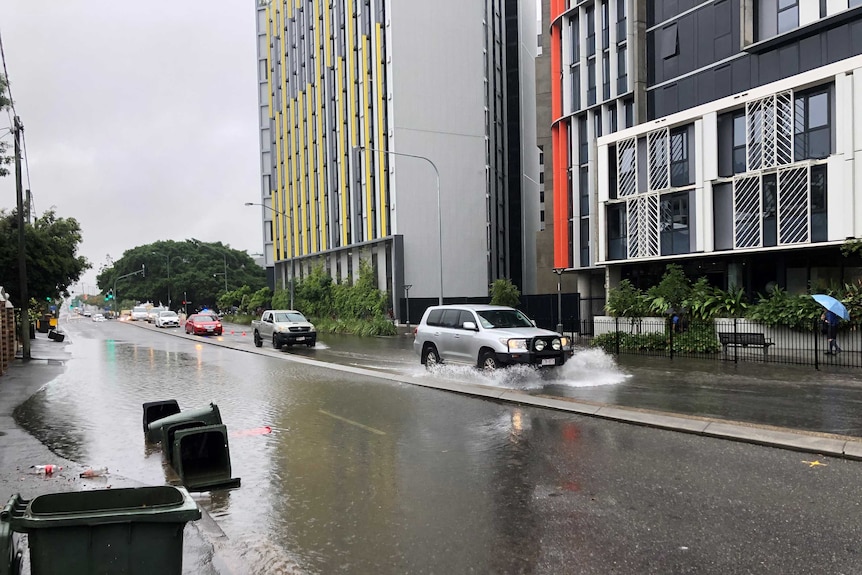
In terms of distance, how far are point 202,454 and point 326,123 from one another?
5016 centimetres

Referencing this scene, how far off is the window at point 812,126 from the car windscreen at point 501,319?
13557 mm

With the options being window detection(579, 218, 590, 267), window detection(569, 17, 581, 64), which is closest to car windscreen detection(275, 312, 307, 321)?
window detection(579, 218, 590, 267)

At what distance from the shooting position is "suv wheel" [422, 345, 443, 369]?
1596cm

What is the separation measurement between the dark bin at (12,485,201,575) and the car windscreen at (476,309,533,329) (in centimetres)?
1119

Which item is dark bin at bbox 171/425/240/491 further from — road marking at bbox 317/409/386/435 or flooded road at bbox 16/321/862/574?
road marking at bbox 317/409/386/435

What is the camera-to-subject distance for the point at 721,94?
26.6 metres

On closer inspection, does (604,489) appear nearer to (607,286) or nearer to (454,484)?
(454,484)

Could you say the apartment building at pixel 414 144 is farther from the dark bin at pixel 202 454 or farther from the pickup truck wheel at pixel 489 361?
the dark bin at pixel 202 454

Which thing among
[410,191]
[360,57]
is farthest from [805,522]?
[360,57]

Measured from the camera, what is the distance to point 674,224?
26297 millimetres

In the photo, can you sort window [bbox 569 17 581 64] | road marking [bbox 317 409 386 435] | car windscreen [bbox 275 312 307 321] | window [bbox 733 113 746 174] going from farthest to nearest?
window [bbox 569 17 581 64] < car windscreen [bbox 275 312 307 321] < window [bbox 733 113 746 174] < road marking [bbox 317 409 386 435]

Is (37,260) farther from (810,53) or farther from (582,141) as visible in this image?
(810,53)

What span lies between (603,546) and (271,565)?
251 cm

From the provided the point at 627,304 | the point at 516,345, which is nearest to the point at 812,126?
the point at 627,304
